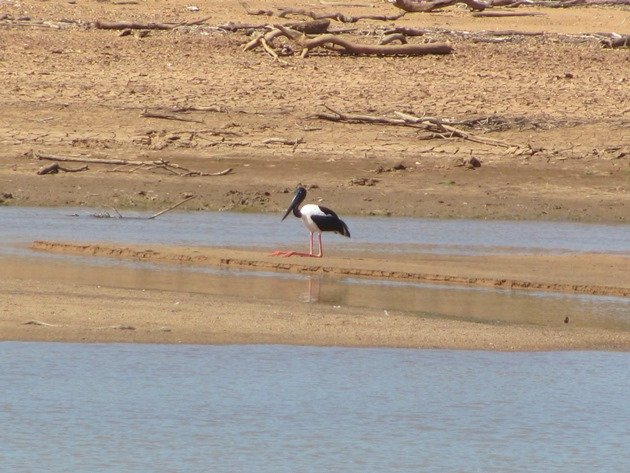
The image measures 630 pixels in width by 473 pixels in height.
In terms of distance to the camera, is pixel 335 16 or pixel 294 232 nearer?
pixel 294 232

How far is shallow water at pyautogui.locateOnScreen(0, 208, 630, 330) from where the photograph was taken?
9.71 m

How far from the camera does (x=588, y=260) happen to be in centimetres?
1180

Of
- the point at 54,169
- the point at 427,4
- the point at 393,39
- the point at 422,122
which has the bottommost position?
the point at 54,169

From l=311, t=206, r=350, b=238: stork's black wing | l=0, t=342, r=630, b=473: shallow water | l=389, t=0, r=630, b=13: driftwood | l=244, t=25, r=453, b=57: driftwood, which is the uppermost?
l=389, t=0, r=630, b=13: driftwood

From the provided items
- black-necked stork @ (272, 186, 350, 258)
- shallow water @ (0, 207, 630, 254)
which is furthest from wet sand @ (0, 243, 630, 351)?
shallow water @ (0, 207, 630, 254)

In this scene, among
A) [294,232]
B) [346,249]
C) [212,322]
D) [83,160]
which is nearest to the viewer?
[212,322]

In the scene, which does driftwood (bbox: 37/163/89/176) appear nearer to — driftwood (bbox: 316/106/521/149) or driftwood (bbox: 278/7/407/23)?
driftwood (bbox: 316/106/521/149)

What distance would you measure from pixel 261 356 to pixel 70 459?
1.78 metres

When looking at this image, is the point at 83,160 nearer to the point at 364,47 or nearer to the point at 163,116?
the point at 163,116

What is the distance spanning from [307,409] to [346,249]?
16.6 feet

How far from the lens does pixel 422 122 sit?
1555 cm

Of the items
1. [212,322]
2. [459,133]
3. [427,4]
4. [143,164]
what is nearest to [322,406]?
[212,322]

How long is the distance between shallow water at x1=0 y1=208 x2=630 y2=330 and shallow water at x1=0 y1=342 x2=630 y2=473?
4.35 feet

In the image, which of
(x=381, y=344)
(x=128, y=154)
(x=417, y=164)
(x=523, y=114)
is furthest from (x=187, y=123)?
(x=381, y=344)
